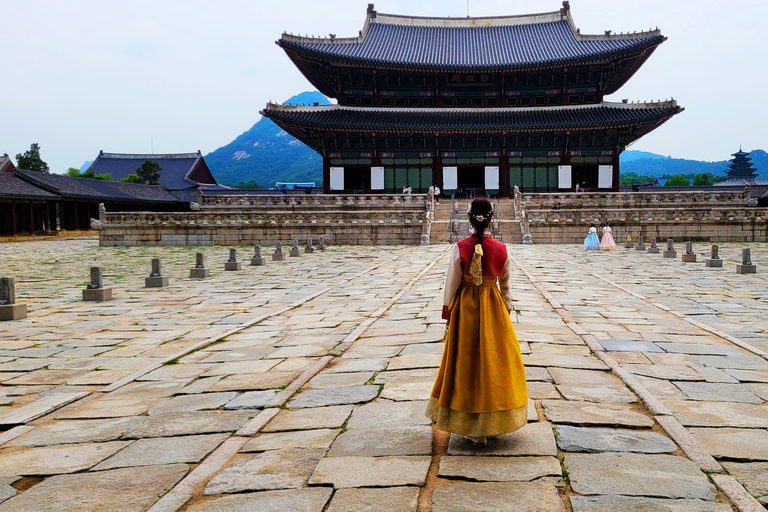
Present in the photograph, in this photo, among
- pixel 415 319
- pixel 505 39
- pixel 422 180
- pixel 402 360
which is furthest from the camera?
pixel 505 39

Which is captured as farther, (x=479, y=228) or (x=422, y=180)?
(x=422, y=180)

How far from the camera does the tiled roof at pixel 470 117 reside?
30.9 m

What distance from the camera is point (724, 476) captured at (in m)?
2.95

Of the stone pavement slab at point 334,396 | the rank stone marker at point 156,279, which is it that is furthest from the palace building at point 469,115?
the stone pavement slab at point 334,396

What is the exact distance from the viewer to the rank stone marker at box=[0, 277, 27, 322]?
27.0 ft

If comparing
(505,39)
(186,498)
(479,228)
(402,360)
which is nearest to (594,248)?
(402,360)

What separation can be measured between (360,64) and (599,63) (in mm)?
13298

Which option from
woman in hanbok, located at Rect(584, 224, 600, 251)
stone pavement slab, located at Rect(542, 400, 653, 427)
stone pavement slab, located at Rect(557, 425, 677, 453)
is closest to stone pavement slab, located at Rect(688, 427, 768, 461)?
stone pavement slab, located at Rect(557, 425, 677, 453)

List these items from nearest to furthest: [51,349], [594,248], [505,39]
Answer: [51,349]
[594,248]
[505,39]

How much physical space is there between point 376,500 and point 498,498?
59 centimetres

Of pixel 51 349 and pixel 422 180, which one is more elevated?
pixel 422 180

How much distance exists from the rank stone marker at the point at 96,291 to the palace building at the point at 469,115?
23.0 metres

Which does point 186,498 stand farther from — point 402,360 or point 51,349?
point 51,349

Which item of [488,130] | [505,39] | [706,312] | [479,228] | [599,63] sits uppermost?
[505,39]
